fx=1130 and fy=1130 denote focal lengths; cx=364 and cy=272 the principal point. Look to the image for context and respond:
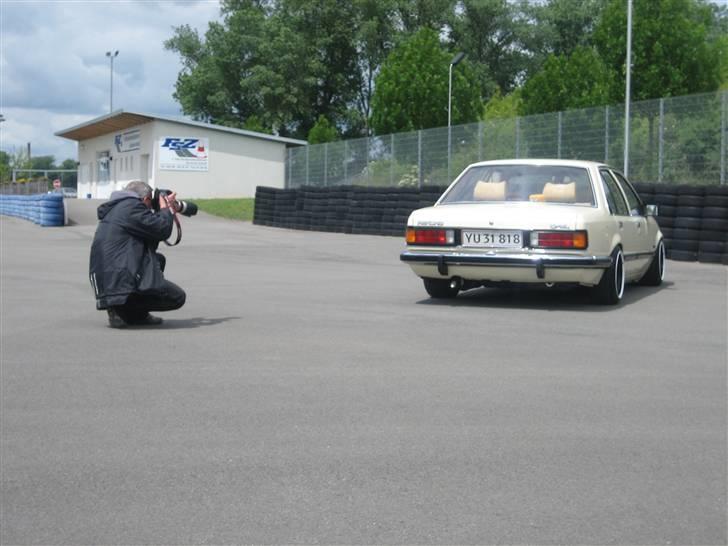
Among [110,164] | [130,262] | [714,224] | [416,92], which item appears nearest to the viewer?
[130,262]

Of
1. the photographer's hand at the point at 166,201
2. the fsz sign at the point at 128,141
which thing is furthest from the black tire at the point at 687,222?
the fsz sign at the point at 128,141

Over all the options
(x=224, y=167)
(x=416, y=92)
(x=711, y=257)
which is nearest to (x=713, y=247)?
(x=711, y=257)

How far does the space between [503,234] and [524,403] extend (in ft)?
14.4

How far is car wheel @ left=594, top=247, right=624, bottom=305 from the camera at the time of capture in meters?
10.7

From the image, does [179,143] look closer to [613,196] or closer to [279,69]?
[279,69]

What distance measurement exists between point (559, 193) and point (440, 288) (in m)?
1.54

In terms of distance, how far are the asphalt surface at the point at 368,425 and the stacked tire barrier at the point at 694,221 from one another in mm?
6801

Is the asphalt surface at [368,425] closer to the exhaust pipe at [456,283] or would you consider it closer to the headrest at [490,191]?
the exhaust pipe at [456,283]

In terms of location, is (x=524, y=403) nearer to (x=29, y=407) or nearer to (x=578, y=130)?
(x=29, y=407)

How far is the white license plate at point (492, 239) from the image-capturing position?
1034 centimetres

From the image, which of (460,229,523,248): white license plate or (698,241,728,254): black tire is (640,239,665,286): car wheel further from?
(698,241,728,254): black tire

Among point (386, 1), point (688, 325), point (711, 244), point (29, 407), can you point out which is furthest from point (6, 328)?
point (386, 1)

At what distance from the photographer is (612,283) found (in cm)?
1080

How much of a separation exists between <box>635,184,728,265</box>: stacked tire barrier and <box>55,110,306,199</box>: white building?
39.4 meters
